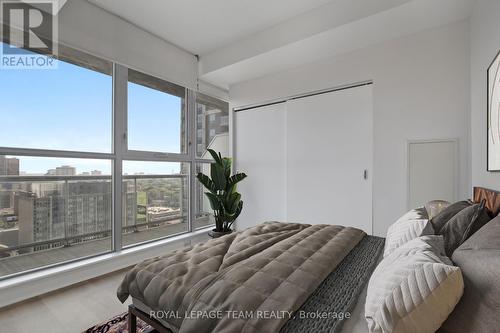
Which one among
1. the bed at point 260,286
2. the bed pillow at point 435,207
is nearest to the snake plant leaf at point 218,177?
the bed at point 260,286

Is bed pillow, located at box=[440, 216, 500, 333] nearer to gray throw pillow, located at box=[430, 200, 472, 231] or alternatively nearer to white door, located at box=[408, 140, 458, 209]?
gray throw pillow, located at box=[430, 200, 472, 231]

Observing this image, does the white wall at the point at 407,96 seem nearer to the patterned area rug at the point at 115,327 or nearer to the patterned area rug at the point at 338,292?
the patterned area rug at the point at 338,292

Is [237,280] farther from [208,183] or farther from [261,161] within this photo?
[261,161]

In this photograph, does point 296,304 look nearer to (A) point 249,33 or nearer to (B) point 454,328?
(B) point 454,328

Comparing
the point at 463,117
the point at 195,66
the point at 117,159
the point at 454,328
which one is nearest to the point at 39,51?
the point at 117,159

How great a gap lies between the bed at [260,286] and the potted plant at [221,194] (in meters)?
1.84

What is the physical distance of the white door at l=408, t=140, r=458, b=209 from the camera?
7.38ft

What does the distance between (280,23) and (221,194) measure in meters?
2.34

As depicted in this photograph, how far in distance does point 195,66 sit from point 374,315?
3639 mm

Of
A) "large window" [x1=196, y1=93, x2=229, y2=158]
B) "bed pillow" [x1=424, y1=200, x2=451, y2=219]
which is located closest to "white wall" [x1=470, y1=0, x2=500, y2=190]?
"bed pillow" [x1=424, y1=200, x2=451, y2=219]

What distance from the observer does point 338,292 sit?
3.41 feet

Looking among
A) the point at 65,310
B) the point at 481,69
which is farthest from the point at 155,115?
the point at 481,69

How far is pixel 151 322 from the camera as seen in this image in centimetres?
122

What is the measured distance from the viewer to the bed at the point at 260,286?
2.81 ft
